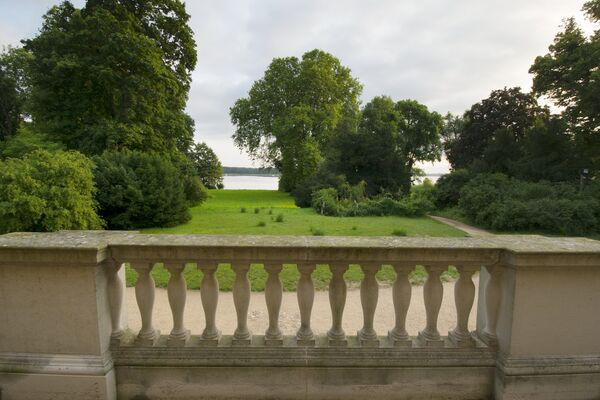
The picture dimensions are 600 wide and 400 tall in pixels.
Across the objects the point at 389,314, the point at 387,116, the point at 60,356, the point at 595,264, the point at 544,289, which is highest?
the point at 387,116

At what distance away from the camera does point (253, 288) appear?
592cm

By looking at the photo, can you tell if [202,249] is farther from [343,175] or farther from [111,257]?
[343,175]

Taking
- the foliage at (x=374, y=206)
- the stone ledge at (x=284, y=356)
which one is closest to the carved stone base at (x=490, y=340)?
the stone ledge at (x=284, y=356)

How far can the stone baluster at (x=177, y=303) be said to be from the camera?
2.39 metres

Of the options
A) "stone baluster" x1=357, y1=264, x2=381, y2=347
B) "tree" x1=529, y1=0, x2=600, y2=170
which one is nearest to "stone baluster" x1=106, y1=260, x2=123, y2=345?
"stone baluster" x1=357, y1=264, x2=381, y2=347

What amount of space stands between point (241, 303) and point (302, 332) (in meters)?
0.49

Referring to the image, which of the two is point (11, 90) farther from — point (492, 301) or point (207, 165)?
point (492, 301)

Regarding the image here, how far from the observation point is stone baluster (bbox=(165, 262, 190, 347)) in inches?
94.0

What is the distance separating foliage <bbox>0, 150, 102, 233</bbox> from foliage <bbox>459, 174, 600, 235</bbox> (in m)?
16.1

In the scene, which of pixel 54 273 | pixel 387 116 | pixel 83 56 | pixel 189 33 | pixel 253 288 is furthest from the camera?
pixel 387 116

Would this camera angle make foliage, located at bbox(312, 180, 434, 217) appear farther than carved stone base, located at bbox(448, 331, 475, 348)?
Yes

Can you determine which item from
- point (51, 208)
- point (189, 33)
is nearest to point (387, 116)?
point (189, 33)

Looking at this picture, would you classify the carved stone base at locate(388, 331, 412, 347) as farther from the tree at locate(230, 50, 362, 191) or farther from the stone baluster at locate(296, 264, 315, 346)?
the tree at locate(230, 50, 362, 191)

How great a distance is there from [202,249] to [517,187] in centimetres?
1952
